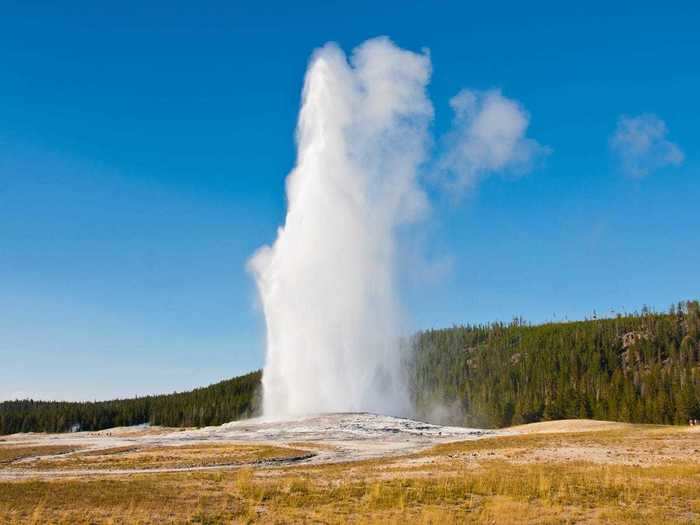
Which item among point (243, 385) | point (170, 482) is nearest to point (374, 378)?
point (170, 482)

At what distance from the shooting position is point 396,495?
21047 mm

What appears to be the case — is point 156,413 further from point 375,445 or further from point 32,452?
point 375,445

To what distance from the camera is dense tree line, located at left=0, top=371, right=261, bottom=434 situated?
454ft

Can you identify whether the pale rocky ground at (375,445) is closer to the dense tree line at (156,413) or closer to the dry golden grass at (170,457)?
the dry golden grass at (170,457)

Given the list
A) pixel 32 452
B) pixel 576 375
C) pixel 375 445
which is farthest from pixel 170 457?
pixel 576 375

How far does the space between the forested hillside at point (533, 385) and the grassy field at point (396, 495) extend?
243ft

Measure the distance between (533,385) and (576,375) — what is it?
1000 cm

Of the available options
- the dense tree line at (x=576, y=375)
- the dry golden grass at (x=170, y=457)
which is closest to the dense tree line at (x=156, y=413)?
the dense tree line at (x=576, y=375)

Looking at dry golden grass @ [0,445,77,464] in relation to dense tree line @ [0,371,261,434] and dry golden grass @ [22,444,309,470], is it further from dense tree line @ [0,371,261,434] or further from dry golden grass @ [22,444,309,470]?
dense tree line @ [0,371,261,434]

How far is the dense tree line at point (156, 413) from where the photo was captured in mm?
138375

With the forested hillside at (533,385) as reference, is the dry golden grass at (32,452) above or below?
below

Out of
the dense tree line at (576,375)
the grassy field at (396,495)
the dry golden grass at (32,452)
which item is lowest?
the dry golden grass at (32,452)

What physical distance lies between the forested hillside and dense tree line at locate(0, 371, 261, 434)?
256 mm

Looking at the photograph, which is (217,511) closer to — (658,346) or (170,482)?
(170,482)
